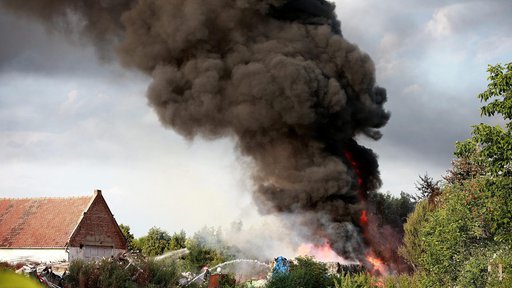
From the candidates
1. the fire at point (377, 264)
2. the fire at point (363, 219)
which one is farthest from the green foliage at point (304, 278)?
the fire at point (363, 219)

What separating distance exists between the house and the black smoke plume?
25.0ft

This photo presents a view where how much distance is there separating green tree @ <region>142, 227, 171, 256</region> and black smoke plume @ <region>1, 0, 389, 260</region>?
12.2 meters

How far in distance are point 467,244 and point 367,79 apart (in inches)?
1144

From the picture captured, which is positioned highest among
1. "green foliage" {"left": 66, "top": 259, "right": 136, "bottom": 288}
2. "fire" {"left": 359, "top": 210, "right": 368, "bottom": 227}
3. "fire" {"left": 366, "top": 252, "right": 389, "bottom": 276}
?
"fire" {"left": 359, "top": 210, "right": 368, "bottom": 227}

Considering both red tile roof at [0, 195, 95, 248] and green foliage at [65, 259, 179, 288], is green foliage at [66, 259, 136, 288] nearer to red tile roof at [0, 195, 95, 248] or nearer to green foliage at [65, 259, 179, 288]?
green foliage at [65, 259, 179, 288]

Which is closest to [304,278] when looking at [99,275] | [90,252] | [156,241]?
[99,275]

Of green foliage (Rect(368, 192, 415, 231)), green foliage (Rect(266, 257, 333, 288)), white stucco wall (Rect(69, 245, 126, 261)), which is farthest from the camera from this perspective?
green foliage (Rect(368, 192, 415, 231))

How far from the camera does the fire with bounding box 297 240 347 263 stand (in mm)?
46009

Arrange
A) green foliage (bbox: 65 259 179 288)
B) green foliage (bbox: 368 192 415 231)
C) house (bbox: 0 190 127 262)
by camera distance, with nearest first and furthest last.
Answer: green foliage (bbox: 65 259 179 288) → house (bbox: 0 190 127 262) → green foliage (bbox: 368 192 415 231)

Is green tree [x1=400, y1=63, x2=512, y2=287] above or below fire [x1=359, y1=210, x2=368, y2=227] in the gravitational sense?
below

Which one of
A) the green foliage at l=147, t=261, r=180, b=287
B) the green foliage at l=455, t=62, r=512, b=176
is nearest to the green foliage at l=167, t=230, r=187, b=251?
the green foliage at l=147, t=261, r=180, b=287

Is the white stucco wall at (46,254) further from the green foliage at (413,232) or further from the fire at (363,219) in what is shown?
the fire at (363,219)

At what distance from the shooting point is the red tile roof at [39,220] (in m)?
41.6

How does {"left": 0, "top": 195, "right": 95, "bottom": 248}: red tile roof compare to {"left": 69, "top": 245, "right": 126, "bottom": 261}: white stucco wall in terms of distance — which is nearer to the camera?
{"left": 69, "top": 245, "right": 126, "bottom": 261}: white stucco wall
